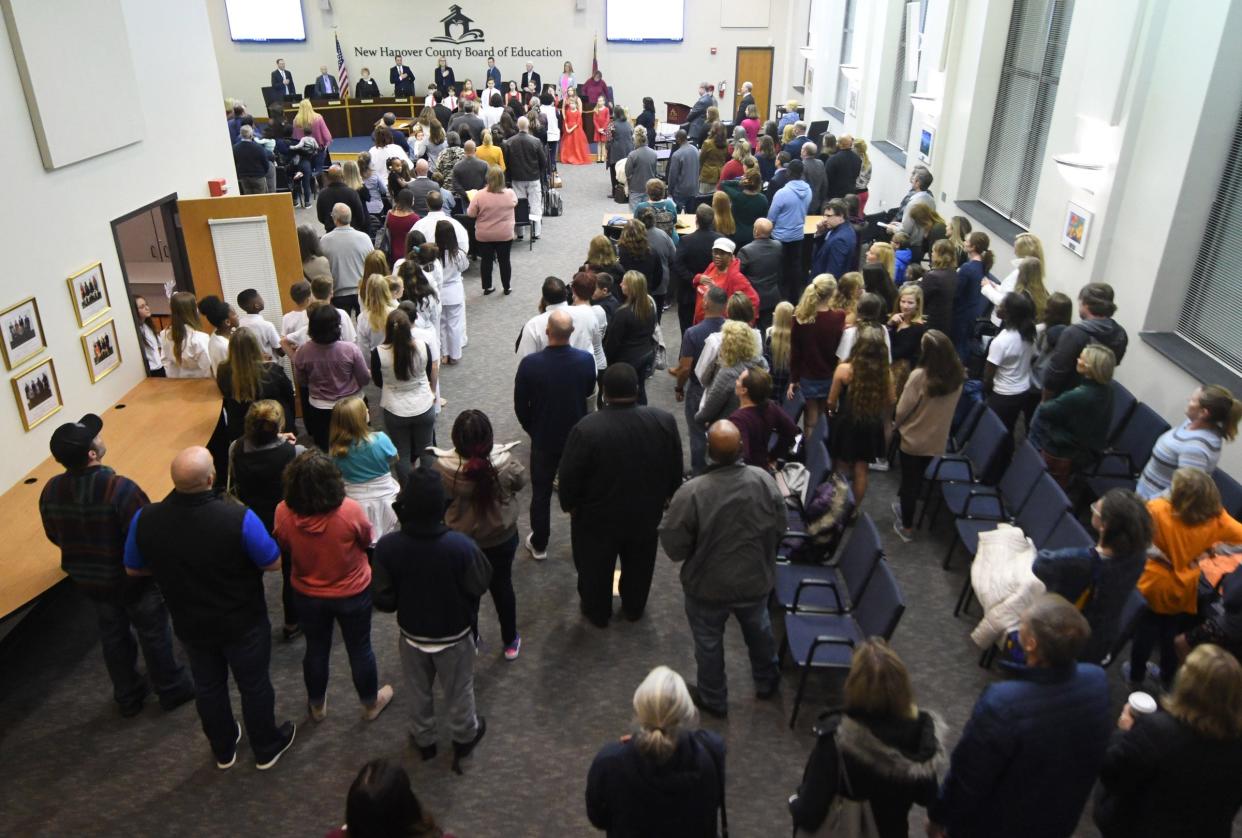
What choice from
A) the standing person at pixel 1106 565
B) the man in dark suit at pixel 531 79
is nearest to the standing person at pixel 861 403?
the standing person at pixel 1106 565

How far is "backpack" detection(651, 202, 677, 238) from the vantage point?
27.0ft

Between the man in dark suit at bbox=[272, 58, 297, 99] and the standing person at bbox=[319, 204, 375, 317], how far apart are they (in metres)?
13.1

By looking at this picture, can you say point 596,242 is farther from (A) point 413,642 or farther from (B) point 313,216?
(B) point 313,216

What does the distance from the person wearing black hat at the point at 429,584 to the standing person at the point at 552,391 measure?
1549 mm

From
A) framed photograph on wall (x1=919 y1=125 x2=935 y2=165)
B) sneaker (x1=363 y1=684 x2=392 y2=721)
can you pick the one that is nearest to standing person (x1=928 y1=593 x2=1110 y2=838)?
sneaker (x1=363 y1=684 x2=392 y2=721)

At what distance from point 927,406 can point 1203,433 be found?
136 cm

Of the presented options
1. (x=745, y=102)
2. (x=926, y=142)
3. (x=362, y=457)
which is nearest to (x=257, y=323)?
(x=362, y=457)

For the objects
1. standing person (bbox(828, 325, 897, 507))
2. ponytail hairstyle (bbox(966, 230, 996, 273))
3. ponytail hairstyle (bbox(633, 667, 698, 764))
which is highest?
ponytail hairstyle (bbox(966, 230, 996, 273))

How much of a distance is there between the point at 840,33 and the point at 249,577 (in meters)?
14.9

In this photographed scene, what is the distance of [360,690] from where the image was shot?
13.4 feet

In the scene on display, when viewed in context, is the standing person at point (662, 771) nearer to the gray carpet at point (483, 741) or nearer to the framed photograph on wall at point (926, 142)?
the gray carpet at point (483, 741)

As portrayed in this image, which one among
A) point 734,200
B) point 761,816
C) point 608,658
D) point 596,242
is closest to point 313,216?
point 734,200

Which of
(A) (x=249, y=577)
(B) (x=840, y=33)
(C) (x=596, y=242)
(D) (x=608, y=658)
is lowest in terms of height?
(D) (x=608, y=658)

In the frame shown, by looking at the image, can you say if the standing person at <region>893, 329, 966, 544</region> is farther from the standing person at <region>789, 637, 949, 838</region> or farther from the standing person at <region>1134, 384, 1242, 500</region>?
the standing person at <region>789, 637, 949, 838</region>
